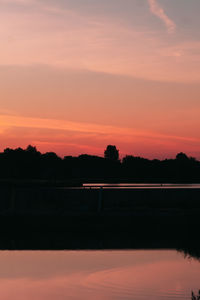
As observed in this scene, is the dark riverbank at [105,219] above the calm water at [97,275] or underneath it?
above

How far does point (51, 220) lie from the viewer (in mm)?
46875

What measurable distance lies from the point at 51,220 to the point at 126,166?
11473 centimetres

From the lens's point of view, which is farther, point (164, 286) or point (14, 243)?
point (14, 243)

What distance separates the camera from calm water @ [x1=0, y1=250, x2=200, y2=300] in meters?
25.2

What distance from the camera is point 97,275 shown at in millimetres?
29047

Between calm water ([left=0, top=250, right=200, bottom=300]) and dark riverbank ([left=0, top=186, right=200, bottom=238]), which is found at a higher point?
dark riverbank ([left=0, top=186, right=200, bottom=238])

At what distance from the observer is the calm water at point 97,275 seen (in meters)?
25.2

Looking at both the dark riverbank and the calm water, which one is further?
the dark riverbank

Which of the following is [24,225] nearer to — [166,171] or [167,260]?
[167,260]

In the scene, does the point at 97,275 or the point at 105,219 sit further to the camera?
the point at 105,219

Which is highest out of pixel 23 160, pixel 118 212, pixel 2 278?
pixel 23 160

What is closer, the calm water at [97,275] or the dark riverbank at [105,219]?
the calm water at [97,275]

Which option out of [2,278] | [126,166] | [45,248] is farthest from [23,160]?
[2,278]

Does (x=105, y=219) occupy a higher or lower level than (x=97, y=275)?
higher
